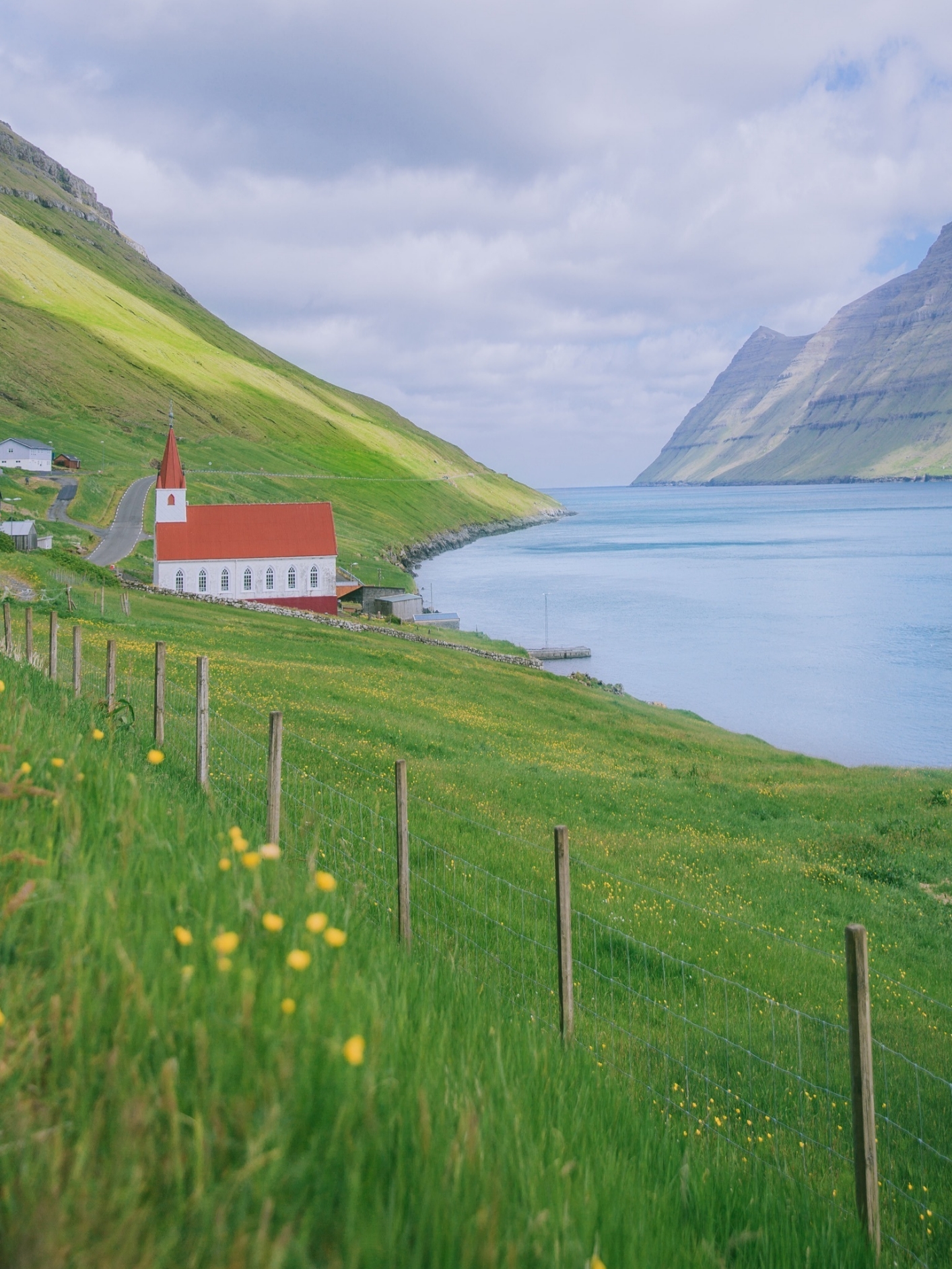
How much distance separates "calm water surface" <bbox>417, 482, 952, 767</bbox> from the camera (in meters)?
53.8

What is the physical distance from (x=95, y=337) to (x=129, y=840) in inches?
8678

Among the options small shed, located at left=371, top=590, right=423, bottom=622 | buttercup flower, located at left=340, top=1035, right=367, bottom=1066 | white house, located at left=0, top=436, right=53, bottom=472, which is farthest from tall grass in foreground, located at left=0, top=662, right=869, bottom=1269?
white house, located at left=0, top=436, right=53, bottom=472

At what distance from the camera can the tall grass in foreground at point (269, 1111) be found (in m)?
2.30

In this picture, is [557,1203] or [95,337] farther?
[95,337]

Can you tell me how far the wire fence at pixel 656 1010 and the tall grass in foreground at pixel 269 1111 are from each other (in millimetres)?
1014

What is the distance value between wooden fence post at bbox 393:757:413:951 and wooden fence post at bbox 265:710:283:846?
104cm

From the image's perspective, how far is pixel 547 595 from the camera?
371 ft

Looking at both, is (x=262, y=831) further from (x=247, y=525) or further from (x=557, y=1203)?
(x=247, y=525)

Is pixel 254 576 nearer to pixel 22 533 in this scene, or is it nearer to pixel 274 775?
pixel 22 533

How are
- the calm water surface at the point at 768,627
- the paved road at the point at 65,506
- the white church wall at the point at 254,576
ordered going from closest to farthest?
the calm water surface at the point at 768,627 → the white church wall at the point at 254,576 → the paved road at the point at 65,506

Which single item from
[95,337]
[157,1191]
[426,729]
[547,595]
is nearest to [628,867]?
[426,729]

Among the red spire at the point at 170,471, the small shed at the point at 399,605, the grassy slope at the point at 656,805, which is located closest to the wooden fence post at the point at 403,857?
the grassy slope at the point at 656,805

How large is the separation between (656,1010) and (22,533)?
71.2 m

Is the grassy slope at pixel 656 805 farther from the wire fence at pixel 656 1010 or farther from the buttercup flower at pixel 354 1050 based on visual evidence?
the buttercup flower at pixel 354 1050
